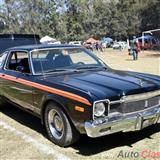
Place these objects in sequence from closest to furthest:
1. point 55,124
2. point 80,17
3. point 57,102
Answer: point 57,102, point 55,124, point 80,17

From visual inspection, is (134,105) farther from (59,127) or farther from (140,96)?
(59,127)

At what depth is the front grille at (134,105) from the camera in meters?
5.66

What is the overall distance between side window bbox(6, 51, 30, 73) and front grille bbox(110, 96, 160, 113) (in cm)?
220

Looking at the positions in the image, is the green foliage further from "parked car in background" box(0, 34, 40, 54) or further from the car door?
the car door

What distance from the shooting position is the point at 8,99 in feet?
26.8

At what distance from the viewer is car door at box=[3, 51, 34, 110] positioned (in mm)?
7035

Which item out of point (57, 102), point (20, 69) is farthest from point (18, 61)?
point (57, 102)

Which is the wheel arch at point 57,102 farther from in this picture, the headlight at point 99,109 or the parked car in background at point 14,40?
the parked car in background at point 14,40

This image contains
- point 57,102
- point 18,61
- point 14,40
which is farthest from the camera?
point 14,40

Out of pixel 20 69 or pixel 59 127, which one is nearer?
pixel 59 127

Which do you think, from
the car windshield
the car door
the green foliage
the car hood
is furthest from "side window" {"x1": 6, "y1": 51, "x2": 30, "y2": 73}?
the green foliage

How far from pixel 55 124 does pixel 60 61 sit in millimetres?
1436

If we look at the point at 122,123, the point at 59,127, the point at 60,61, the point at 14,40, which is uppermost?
the point at 14,40

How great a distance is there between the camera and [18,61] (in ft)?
26.6
